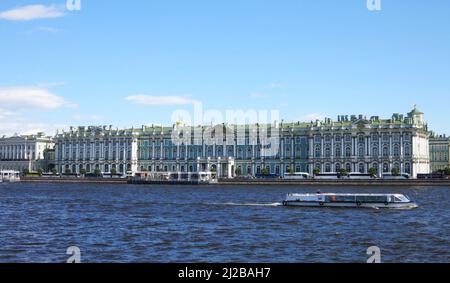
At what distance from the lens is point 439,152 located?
9488 centimetres

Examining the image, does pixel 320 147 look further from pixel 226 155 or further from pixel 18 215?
pixel 18 215

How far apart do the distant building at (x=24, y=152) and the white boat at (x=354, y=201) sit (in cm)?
7480

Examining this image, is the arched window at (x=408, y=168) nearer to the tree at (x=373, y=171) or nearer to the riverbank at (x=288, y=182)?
the tree at (x=373, y=171)

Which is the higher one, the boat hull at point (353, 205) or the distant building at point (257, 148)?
the distant building at point (257, 148)

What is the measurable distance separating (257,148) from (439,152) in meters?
31.9

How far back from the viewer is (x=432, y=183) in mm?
64312

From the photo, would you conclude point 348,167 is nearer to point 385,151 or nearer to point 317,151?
point 317,151

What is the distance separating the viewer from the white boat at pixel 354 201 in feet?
98.8

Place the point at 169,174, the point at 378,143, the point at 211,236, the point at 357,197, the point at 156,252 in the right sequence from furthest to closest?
the point at 169,174 < the point at 378,143 < the point at 357,197 < the point at 211,236 < the point at 156,252

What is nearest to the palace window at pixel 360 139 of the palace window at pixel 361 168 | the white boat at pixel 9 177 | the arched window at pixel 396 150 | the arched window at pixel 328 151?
the palace window at pixel 361 168

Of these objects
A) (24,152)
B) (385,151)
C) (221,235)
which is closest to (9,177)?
(24,152)
